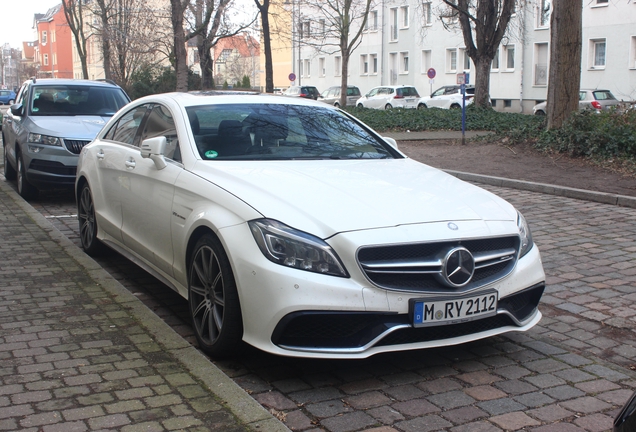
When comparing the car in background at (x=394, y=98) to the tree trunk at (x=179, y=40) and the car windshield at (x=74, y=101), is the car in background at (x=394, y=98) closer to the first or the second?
the tree trunk at (x=179, y=40)

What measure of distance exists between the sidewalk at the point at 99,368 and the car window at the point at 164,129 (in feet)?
3.58

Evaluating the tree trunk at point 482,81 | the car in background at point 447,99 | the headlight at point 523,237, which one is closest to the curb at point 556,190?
the headlight at point 523,237

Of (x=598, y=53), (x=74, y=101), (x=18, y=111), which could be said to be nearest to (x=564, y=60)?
(x=74, y=101)

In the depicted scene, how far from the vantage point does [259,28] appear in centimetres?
3906

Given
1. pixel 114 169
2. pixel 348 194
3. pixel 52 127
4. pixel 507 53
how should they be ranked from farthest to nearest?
pixel 507 53, pixel 52 127, pixel 114 169, pixel 348 194

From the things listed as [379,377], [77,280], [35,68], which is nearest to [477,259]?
[379,377]

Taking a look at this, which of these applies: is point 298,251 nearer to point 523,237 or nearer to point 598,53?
point 523,237

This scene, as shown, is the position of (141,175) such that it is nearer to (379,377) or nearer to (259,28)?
(379,377)

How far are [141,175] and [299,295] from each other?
2264 millimetres

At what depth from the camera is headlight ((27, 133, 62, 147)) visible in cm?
1067

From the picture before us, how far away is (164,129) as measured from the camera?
5.82 meters

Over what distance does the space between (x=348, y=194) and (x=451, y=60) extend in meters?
49.9

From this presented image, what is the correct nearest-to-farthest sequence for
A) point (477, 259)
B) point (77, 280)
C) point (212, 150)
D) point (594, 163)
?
point (477, 259) → point (212, 150) → point (77, 280) → point (594, 163)

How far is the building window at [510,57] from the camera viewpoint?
4688 centimetres
